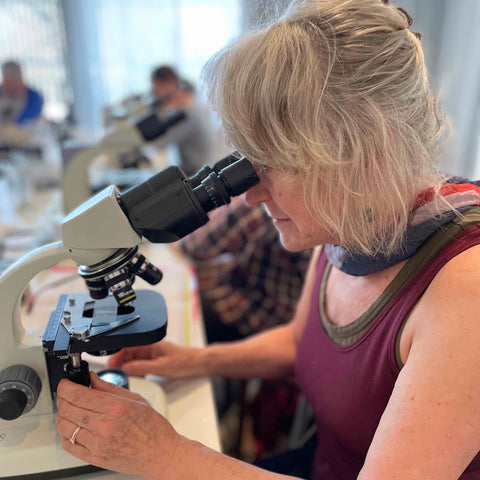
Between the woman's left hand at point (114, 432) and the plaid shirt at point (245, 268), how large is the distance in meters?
0.87

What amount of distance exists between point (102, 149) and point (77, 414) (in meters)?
1.13

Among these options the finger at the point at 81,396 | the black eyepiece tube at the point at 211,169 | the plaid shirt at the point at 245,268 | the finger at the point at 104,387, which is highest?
the black eyepiece tube at the point at 211,169

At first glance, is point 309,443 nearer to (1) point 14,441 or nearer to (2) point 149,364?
(2) point 149,364

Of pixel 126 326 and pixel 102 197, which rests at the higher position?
pixel 102 197

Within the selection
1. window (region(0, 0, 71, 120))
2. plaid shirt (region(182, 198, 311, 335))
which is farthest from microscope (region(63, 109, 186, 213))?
window (region(0, 0, 71, 120))

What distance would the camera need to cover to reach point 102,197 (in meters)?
0.63

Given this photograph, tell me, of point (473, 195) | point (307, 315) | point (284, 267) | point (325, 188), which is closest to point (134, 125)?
point (284, 267)

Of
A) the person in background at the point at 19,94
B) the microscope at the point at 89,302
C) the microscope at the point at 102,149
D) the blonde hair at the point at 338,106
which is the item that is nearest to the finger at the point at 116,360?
the microscope at the point at 89,302

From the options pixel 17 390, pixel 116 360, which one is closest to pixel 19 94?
pixel 116 360

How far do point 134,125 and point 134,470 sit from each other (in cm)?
130

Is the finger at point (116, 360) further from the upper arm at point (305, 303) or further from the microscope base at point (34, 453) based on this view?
the upper arm at point (305, 303)

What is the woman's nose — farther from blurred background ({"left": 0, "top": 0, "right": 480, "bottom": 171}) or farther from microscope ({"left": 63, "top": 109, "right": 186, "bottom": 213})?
blurred background ({"left": 0, "top": 0, "right": 480, "bottom": 171})

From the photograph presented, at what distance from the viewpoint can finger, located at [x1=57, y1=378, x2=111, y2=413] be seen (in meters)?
0.65

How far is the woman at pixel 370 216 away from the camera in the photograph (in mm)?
573
